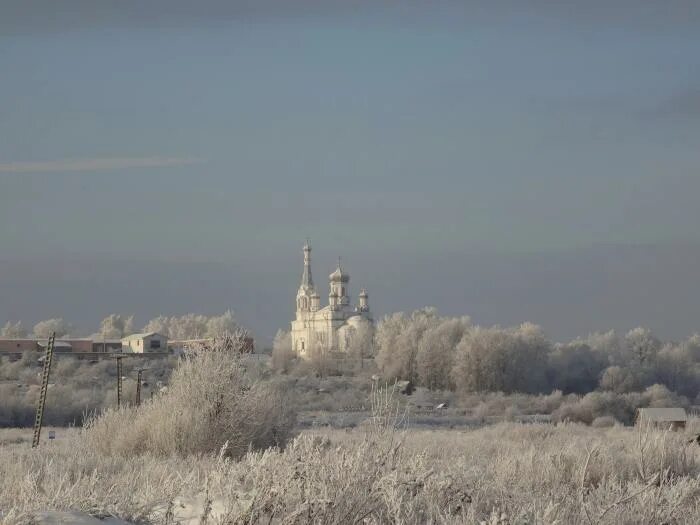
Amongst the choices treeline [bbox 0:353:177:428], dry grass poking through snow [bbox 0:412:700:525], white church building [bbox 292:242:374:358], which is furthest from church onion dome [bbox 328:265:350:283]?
dry grass poking through snow [bbox 0:412:700:525]

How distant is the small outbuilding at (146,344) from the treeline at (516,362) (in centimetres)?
1745

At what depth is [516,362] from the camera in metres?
77.2

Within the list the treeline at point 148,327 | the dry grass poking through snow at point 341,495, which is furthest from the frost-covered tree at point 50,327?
the dry grass poking through snow at point 341,495

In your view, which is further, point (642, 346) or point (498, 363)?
point (642, 346)

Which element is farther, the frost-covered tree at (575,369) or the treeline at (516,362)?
the frost-covered tree at (575,369)

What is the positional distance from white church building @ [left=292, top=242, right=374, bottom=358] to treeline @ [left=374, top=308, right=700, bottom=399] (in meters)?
15.7

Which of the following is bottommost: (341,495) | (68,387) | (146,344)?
(341,495)

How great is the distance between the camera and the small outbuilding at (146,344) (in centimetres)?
9219

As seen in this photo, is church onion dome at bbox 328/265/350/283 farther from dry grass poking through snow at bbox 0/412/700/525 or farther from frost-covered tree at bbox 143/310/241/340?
dry grass poking through snow at bbox 0/412/700/525

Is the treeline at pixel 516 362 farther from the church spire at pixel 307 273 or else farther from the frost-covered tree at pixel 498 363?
the church spire at pixel 307 273

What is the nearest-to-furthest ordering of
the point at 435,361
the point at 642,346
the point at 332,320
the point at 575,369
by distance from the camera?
the point at 435,361 → the point at 575,369 → the point at 642,346 → the point at 332,320

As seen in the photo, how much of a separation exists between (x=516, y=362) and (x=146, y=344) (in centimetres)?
3057

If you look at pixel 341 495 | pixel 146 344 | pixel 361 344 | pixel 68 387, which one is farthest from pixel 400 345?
pixel 341 495

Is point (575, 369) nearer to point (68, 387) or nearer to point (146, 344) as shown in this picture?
point (146, 344)
